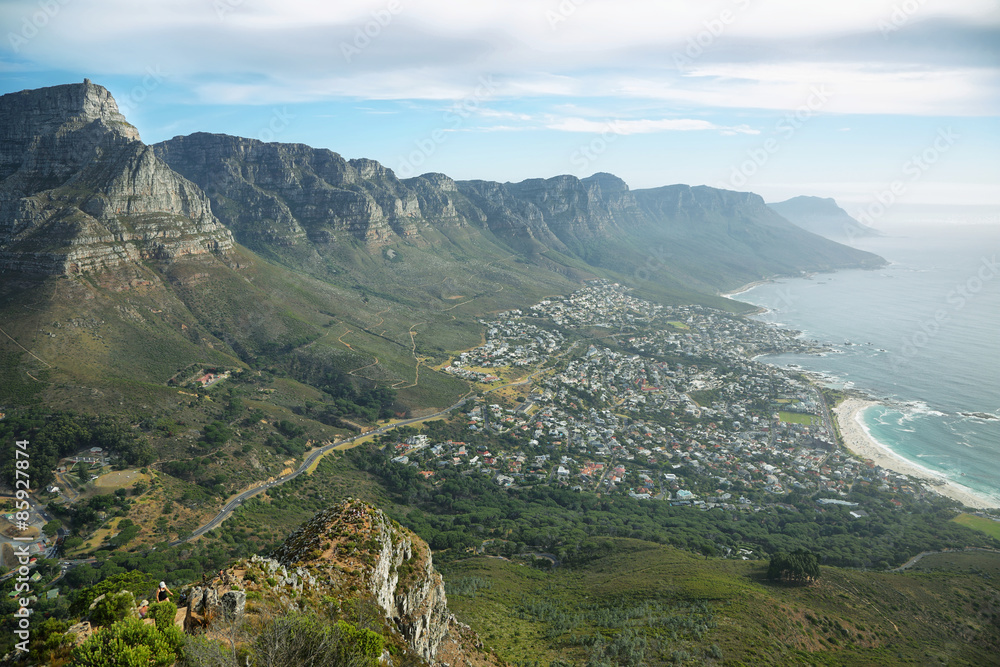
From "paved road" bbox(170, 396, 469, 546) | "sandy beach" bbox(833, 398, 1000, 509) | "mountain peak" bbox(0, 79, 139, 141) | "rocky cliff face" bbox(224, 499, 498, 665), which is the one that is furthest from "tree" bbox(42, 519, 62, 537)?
"sandy beach" bbox(833, 398, 1000, 509)

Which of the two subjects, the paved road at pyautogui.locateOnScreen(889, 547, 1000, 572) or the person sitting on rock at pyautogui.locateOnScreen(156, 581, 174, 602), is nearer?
the person sitting on rock at pyautogui.locateOnScreen(156, 581, 174, 602)

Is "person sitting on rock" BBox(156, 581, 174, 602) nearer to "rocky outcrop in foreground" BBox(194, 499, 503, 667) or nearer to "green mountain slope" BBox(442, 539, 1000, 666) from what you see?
"rocky outcrop in foreground" BBox(194, 499, 503, 667)

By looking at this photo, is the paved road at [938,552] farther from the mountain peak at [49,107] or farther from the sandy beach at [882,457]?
the mountain peak at [49,107]

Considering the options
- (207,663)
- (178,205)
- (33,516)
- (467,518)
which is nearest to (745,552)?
(467,518)

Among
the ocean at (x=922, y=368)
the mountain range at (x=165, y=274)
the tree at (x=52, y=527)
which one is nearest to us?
the tree at (x=52, y=527)

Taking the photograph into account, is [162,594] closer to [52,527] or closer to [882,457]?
[52,527]

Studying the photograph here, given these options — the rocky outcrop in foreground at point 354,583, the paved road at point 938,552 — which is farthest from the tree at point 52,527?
the paved road at point 938,552

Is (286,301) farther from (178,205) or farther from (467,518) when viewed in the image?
(467,518)
